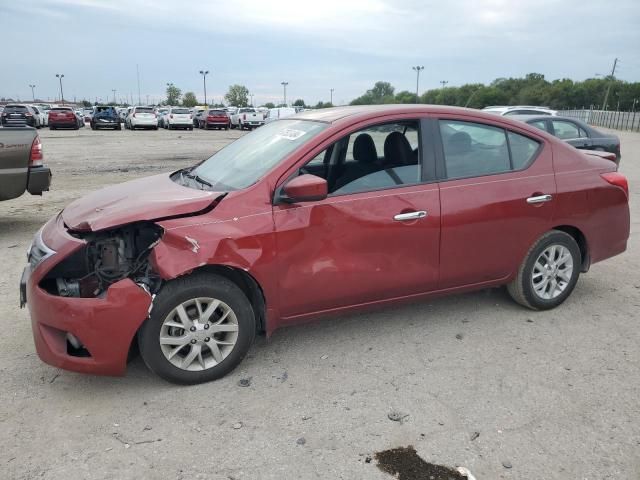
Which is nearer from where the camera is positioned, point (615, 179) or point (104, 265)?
point (104, 265)

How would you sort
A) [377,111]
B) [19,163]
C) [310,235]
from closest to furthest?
[310,235], [377,111], [19,163]

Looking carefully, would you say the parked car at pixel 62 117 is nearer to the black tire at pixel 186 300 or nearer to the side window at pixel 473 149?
the side window at pixel 473 149

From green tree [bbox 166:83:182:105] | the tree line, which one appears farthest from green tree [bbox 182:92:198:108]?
the tree line

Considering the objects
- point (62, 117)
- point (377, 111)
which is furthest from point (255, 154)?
point (62, 117)

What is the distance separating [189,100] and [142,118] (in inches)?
4179

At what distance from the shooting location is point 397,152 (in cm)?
410

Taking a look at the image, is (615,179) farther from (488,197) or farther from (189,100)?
(189,100)

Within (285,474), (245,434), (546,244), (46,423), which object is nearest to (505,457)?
(285,474)

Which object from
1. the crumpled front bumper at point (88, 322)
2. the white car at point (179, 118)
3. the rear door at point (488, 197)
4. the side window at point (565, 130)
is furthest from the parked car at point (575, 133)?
the white car at point (179, 118)

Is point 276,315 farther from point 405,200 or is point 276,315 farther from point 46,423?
point 46,423

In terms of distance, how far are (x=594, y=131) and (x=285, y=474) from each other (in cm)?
1068

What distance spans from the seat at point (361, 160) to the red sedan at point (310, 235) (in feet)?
0.05

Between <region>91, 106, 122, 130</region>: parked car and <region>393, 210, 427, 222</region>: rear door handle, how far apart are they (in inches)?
1313

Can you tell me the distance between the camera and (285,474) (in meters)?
2.65
